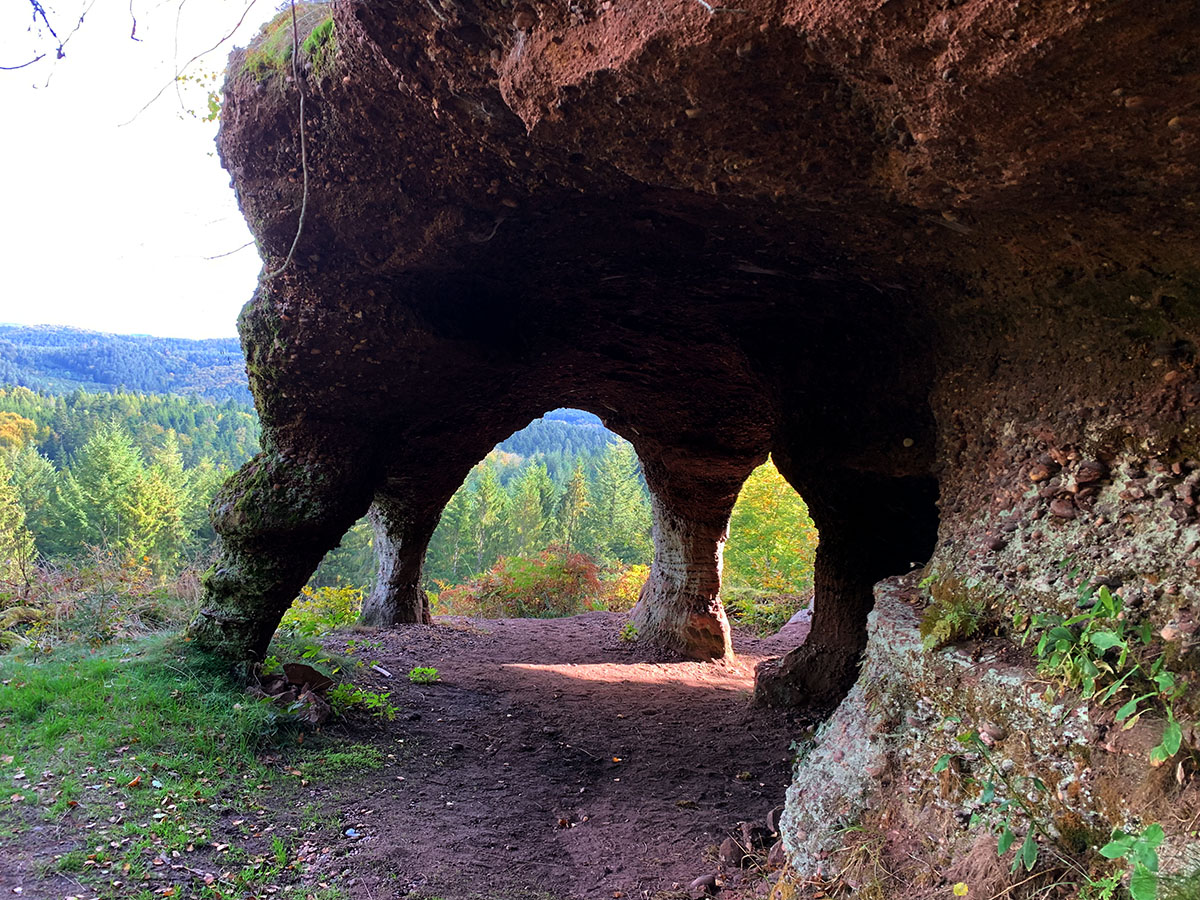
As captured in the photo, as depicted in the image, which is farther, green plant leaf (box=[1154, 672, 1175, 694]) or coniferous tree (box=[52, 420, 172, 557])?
coniferous tree (box=[52, 420, 172, 557])

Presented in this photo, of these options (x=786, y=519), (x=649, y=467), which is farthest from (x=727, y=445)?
(x=786, y=519)

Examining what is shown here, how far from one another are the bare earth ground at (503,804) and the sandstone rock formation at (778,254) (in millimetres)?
1576

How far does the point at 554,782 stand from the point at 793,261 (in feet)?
14.9

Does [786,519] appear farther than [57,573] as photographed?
Yes

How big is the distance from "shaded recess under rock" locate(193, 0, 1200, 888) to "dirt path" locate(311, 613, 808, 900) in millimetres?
1526

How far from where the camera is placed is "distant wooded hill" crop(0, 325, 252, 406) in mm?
141750

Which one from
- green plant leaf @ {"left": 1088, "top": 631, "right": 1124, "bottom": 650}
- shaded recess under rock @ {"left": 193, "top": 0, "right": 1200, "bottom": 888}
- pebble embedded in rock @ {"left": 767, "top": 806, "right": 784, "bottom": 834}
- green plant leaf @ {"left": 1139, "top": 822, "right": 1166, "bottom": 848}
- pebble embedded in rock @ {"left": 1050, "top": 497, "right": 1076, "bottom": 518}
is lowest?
pebble embedded in rock @ {"left": 767, "top": 806, "right": 784, "bottom": 834}

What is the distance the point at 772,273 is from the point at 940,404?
5.29 ft

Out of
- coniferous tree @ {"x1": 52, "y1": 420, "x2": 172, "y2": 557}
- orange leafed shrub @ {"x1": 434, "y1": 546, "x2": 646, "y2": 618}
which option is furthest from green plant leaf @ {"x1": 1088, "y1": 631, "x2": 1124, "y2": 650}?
coniferous tree @ {"x1": 52, "y1": 420, "x2": 172, "y2": 557}

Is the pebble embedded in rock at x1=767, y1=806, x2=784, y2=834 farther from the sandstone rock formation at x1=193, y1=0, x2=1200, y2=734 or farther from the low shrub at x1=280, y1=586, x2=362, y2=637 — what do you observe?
the low shrub at x1=280, y1=586, x2=362, y2=637

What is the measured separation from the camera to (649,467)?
38.1ft

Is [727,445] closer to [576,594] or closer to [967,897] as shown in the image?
[967,897]

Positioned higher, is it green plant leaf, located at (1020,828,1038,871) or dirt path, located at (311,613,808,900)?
green plant leaf, located at (1020,828,1038,871)

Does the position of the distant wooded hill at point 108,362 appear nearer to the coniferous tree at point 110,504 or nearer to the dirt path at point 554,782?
the coniferous tree at point 110,504
